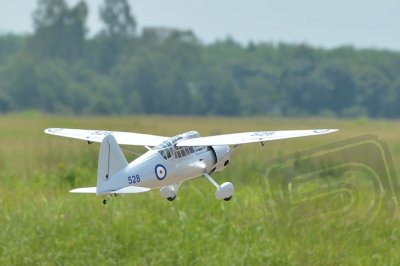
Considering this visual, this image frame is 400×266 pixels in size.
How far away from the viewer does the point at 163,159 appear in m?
7.12

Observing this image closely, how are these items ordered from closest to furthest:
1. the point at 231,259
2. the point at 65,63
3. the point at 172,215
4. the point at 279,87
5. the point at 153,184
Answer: the point at 153,184
the point at 279,87
the point at 231,259
the point at 172,215
the point at 65,63

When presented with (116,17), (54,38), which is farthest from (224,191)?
(54,38)

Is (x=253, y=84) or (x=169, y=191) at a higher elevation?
(x=253, y=84)

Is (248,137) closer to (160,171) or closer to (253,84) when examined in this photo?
(160,171)

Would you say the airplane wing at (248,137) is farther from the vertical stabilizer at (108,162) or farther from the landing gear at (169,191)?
the vertical stabilizer at (108,162)

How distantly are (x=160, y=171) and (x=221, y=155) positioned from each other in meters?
0.64

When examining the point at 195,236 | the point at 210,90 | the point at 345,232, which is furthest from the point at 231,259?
the point at 210,90

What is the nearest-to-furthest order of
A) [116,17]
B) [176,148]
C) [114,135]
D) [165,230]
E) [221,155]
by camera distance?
[176,148] < [114,135] < [221,155] < [165,230] < [116,17]

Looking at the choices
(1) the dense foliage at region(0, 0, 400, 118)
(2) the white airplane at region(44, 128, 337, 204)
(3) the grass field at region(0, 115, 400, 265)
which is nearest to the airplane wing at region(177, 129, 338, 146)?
(2) the white airplane at region(44, 128, 337, 204)

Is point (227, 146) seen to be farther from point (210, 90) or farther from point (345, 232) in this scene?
point (345, 232)

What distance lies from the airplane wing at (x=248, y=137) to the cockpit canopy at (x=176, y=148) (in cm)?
4

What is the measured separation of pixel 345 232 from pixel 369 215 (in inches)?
53.5

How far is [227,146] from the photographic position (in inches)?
296

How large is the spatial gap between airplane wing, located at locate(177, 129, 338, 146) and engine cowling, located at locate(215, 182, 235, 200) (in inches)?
16.1
